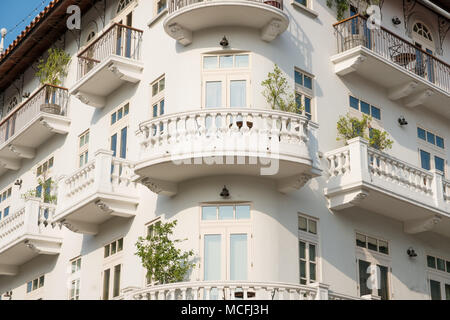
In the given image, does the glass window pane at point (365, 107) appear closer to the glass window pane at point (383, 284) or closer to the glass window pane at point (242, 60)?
the glass window pane at point (242, 60)

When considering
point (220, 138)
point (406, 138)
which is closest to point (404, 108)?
point (406, 138)

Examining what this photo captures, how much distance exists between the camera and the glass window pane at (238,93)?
75.0 feet

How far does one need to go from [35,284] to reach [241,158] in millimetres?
10127

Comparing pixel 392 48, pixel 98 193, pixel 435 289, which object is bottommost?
pixel 435 289

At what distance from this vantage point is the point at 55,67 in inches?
1191

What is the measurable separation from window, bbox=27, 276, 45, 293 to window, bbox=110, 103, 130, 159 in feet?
16.2

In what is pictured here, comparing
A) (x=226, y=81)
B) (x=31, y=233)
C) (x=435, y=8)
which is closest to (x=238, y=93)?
(x=226, y=81)

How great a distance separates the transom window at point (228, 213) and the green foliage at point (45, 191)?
7120mm

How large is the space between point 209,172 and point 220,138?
3.95 feet

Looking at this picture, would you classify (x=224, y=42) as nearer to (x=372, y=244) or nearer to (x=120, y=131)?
(x=120, y=131)

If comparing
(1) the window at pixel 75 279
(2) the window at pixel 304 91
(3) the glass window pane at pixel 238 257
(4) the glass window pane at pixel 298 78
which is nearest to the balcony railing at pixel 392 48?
(2) the window at pixel 304 91
